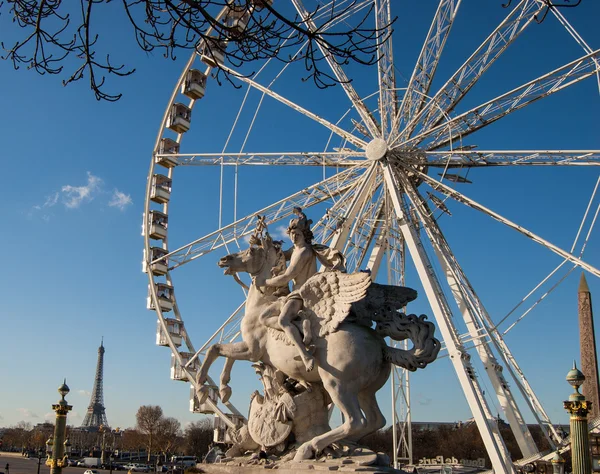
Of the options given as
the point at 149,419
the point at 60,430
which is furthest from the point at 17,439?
the point at 60,430

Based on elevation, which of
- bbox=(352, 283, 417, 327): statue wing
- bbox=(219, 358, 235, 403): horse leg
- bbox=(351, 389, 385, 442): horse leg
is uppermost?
bbox=(352, 283, 417, 327): statue wing

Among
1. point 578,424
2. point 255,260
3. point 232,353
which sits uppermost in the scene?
point 255,260

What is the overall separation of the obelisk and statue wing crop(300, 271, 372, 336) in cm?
5443

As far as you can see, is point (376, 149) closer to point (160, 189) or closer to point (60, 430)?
point (160, 189)

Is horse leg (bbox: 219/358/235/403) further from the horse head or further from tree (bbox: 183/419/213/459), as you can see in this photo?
tree (bbox: 183/419/213/459)

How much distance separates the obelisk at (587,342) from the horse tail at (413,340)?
54.3 m

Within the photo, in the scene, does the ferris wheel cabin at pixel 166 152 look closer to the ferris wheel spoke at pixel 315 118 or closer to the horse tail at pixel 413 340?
the ferris wheel spoke at pixel 315 118

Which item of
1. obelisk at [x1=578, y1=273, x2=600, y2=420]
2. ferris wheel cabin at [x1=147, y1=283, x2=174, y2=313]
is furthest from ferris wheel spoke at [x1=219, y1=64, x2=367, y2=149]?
obelisk at [x1=578, y1=273, x2=600, y2=420]

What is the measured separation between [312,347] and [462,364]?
7505mm

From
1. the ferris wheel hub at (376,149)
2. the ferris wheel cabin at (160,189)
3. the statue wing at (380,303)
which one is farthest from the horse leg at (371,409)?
the ferris wheel cabin at (160,189)

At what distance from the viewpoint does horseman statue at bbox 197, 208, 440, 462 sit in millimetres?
6469

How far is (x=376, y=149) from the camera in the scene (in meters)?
16.6

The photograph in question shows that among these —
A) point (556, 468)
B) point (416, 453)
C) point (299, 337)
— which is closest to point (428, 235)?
point (556, 468)

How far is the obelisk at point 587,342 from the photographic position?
5606cm
